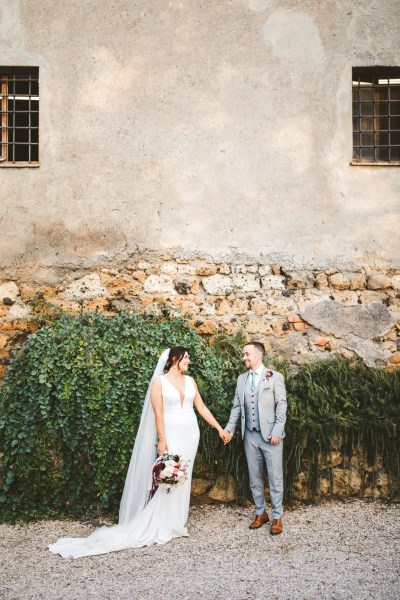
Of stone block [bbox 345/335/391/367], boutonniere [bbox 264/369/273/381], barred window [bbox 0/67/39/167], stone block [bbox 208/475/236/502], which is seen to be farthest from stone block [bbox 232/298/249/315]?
barred window [bbox 0/67/39/167]

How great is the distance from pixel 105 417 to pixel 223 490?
4.95 feet

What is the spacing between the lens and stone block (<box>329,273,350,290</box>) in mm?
6910

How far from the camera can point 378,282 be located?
22.7ft

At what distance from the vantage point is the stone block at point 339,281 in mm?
6910

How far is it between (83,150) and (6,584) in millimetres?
5029

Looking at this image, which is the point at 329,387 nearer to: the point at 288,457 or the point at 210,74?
the point at 288,457

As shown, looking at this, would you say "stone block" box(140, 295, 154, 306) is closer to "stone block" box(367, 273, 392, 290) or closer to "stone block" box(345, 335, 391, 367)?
"stone block" box(345, 335, 391, 367)

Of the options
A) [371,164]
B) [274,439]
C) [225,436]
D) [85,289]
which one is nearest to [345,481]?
[274,439]

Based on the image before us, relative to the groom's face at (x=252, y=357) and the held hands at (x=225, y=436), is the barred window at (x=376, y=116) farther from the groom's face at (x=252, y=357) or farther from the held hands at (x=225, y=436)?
the held hands at (x=225, y=436)

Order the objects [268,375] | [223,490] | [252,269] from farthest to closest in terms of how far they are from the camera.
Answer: [252,269], [223,490], [268,375]

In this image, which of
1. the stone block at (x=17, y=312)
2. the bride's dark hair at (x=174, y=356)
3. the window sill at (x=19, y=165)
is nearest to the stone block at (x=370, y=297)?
the bride's dark hair at (x=174, y=356)

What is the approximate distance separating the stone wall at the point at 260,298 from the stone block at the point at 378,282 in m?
0.01

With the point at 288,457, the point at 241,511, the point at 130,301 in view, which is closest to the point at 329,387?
the point at 288,457

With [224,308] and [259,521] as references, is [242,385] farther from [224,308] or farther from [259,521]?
[224,308]
